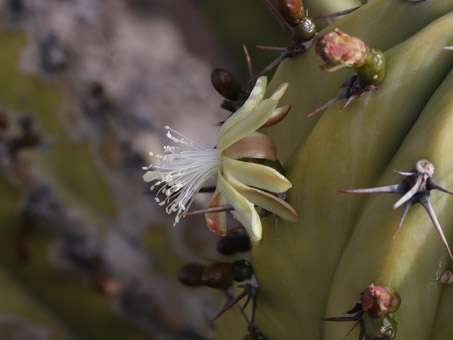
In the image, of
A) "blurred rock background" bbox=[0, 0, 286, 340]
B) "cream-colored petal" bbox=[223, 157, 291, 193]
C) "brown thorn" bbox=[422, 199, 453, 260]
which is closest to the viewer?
"brown thorn" bbox=[422, 199, 453, 260]

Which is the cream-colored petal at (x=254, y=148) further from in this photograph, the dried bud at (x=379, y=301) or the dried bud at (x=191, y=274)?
the dried bud at (x=191, y=274)

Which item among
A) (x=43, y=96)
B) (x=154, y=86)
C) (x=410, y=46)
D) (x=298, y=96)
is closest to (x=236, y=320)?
(x=298, y=96)

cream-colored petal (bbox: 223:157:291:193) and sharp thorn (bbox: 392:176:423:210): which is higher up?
cream-colored petal (bbox: 223:157:291:193)

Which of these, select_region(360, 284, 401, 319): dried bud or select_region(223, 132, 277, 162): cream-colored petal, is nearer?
select_region(360, 284, 401, 319): dried bud

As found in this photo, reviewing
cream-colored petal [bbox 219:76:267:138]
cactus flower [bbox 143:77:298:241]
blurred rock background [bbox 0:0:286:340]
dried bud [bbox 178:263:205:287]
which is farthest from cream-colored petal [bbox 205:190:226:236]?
blurred rock background [bbox 0:0:286:340]

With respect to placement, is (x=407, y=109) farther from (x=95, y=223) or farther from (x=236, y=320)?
(x=95, y=223)

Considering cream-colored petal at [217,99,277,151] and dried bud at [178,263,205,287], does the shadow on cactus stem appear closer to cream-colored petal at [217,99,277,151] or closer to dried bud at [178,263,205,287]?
cream-colored petal at [217,99,277,151]

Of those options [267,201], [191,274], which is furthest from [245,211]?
[191,274]

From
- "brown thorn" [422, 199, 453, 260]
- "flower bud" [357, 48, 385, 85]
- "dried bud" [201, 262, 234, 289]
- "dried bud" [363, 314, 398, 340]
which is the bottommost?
"dried bud" [363, 314, 398, 340]
